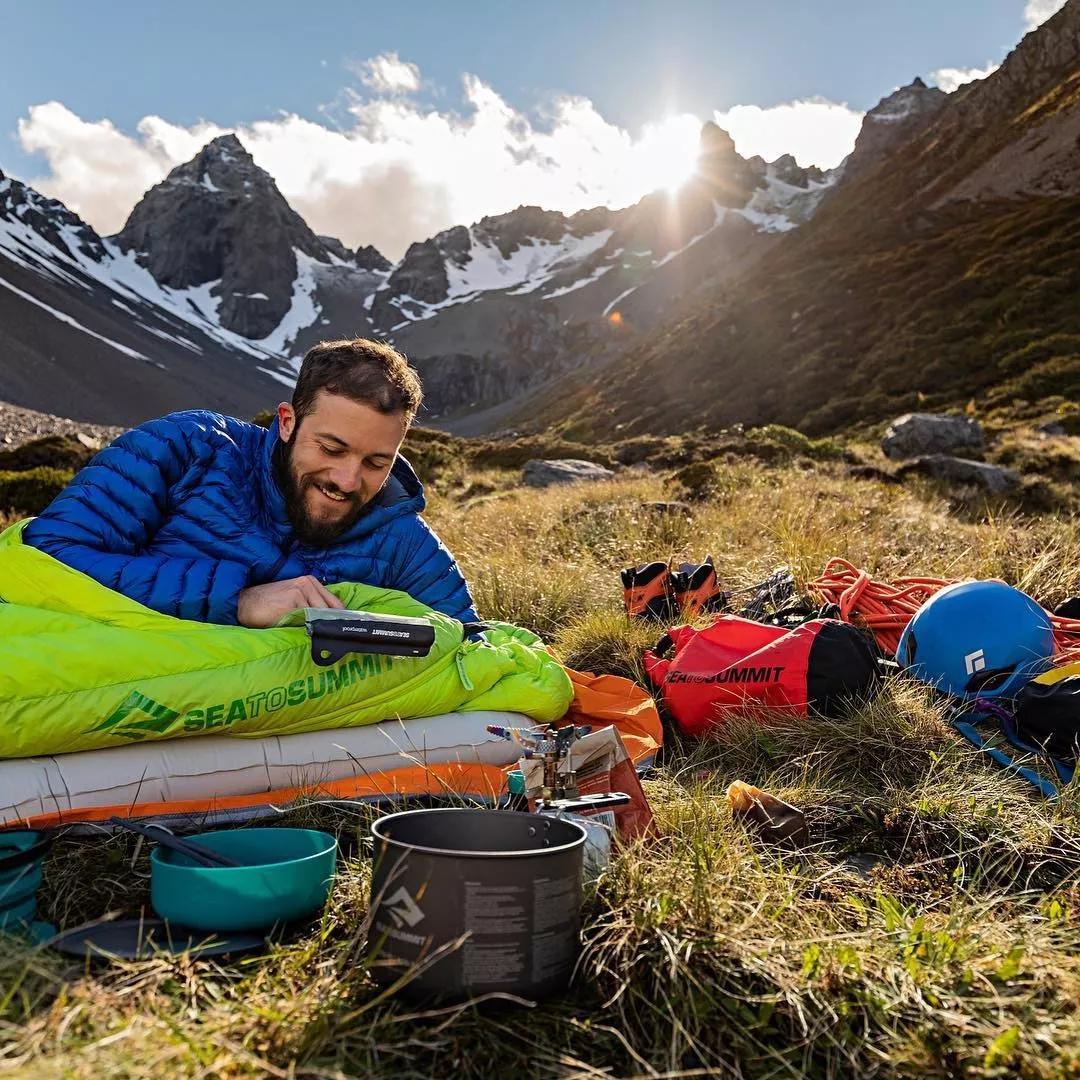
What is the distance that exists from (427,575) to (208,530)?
0.83 meters

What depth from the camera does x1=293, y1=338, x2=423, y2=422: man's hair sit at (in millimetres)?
2832

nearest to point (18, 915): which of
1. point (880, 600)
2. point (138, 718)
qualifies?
point (138, 718)

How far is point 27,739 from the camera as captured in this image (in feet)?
7.24

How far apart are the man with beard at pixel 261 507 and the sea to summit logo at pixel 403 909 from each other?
141cm

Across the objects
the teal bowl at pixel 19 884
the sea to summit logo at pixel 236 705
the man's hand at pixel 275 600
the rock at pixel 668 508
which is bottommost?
the teal bowl at pixel 19 884

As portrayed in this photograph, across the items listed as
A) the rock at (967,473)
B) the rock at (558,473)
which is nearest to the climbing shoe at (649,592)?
the rock at (967,473)

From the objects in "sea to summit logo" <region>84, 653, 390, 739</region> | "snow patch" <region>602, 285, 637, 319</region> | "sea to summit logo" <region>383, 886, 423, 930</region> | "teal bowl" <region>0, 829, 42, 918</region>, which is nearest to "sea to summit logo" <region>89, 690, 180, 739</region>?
"sea to summit logo" <region>84, 653, 390, 739</region>

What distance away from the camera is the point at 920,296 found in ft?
85.5

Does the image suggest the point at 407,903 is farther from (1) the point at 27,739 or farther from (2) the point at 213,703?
(1) the point at 27,739

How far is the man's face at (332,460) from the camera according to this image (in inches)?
112

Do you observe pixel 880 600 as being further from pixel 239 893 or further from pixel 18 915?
pixel 18 915

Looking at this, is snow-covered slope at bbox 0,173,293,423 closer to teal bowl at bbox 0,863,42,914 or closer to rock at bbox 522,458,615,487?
rock at bbox 522,458,615,487

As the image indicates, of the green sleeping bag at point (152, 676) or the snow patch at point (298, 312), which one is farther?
the snow patch at point (298, 312)

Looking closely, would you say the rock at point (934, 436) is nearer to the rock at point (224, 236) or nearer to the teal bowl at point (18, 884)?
the teal bowl at point (18, 884)
